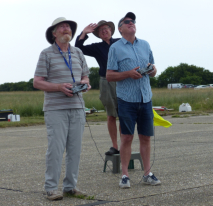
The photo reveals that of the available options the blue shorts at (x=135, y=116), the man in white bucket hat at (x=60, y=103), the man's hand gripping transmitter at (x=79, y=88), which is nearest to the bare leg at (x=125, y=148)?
the blue shorts at (x=135, y=116)

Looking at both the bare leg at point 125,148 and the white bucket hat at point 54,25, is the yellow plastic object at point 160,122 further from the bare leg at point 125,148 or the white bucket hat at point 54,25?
the white bucket hat at point 54,25

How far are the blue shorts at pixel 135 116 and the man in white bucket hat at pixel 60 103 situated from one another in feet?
2.02

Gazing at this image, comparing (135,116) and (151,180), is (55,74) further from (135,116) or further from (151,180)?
(151,180)

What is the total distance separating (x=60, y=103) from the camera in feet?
14.5

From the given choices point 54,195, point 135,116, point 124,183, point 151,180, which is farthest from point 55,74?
point 151,180

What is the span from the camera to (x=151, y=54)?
5.31 meters

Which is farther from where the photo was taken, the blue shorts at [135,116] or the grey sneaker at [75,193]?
the blue shorts at [135,116]

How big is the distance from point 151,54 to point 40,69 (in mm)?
1632

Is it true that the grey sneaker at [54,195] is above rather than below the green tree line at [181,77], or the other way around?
below

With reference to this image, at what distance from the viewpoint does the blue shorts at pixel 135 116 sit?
496cm

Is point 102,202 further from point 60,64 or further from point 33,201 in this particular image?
point 60,64

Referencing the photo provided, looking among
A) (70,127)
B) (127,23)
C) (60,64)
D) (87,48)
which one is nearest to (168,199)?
(70,127)

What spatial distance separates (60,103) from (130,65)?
44.0 inches

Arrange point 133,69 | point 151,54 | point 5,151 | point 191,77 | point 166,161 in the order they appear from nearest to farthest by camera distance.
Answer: point 133,69 < point 151,54 < point 166,161 < point 5,151 < point 191,77
